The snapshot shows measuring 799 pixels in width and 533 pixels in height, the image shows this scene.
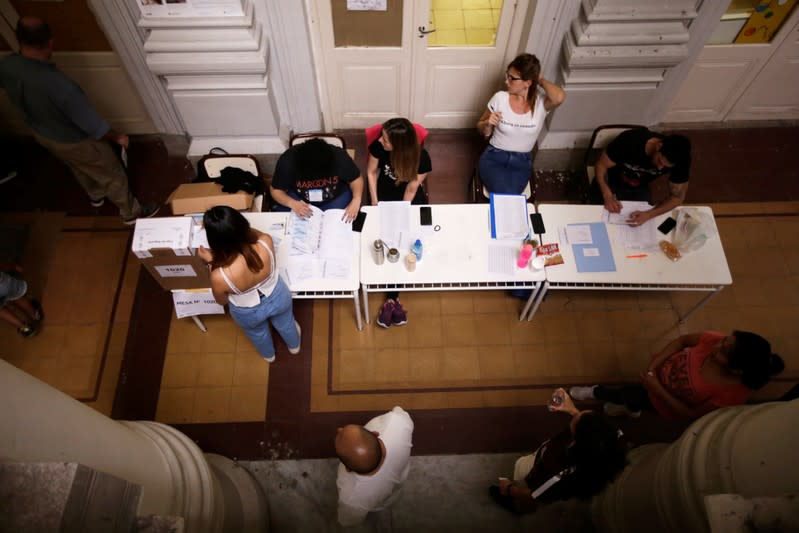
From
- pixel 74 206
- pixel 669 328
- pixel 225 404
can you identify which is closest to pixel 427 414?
pixel 225 404

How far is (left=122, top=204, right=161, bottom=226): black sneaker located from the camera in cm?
451

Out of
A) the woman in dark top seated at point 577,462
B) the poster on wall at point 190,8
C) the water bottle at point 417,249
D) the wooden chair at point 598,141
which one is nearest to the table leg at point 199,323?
the water bottle at point 417,249

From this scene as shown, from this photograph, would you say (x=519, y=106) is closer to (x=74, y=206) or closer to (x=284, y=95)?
(x=284, y=95)

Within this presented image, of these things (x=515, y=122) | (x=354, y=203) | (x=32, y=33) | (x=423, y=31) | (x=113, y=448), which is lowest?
(x=113, y=448)

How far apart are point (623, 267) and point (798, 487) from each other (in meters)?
2.09

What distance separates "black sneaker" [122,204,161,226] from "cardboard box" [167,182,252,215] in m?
0.94

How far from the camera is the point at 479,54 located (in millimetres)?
4516

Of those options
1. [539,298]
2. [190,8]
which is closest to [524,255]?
[539,298]

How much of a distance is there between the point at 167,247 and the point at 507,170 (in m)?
2.74

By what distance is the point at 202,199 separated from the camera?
3.75 meters

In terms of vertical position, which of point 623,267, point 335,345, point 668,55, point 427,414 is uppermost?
point 668,55

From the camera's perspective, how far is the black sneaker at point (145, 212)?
451cm

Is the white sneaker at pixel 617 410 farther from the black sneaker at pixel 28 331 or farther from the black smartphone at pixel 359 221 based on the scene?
the black sneaker at pixel 28 331

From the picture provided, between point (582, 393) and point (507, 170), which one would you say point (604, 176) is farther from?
point (582, 393)
